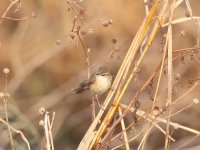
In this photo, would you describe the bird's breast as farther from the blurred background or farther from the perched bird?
the blurred background

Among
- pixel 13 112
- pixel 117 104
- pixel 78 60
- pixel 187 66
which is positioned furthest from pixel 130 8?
pixel 117 104

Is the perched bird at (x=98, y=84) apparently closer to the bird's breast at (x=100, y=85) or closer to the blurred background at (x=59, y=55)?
the bird's breast at (x=100, y=85)

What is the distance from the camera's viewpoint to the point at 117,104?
7.08 ft

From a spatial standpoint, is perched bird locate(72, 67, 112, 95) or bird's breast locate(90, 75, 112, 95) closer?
perched bird locate(72, 67, 112, 95)

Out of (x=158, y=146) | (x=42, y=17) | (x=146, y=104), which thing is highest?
(x=42, y=17)

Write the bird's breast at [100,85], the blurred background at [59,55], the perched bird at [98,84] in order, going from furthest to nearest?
the blurred background at [59,55], the bird's breast at [100,85], the perched bird at [98,84]

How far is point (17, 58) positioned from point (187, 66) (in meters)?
1.83

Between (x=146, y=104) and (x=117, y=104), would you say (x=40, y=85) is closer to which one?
(x=146, y=104)

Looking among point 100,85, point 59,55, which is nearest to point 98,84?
point 100,85

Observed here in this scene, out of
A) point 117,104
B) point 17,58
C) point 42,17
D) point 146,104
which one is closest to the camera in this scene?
point 117,104

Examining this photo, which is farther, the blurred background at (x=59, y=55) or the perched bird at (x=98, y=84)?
the blurred background at (x=59, y=55)

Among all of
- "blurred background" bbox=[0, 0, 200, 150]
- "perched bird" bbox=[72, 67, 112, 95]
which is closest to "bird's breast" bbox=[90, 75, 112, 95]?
"perched bird" bbox=[72, 67, 112, 95]

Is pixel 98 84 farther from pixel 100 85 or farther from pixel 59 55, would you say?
pixel 59 55

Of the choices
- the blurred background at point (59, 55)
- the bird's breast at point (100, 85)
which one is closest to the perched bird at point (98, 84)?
the bird's breast at point (100, 85)
